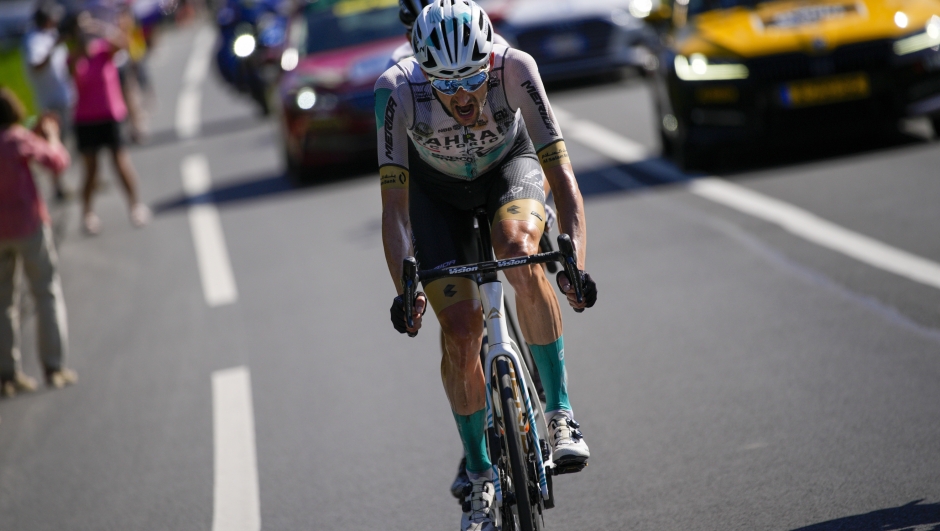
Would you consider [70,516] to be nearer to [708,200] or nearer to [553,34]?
[708,200]

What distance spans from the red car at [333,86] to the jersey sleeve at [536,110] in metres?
9.61

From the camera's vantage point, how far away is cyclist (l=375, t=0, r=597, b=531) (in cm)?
482

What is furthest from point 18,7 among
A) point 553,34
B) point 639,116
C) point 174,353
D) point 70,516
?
point 70,516

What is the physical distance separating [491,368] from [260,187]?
11.9 m

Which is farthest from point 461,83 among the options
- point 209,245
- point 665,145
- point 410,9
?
point 665,145

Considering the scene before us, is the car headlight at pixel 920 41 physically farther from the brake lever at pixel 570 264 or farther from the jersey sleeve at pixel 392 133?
the brake lever at pixel 570 264

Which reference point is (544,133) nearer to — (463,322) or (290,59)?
(463,322)

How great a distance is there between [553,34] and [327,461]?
1274 centimetres

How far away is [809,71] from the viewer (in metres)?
11.6

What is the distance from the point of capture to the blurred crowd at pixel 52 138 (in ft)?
29.3

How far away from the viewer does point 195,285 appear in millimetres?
11320

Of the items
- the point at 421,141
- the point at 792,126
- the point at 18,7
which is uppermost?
the point at 421,141

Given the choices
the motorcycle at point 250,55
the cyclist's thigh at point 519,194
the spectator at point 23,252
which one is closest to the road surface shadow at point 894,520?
the cyclist's thigh at point 519,194

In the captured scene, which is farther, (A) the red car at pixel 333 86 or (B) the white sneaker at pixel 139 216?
(A) the red car at pixel 333 86
